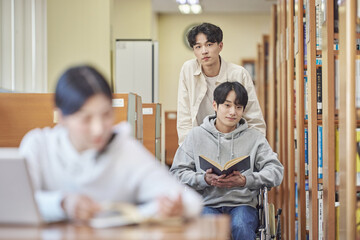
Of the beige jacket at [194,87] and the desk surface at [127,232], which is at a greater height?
the beige jacket at [194,87]

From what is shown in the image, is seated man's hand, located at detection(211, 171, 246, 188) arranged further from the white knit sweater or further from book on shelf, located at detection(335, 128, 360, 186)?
the white knit sweater

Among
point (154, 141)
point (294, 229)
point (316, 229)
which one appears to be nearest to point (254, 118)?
point (316, 229)

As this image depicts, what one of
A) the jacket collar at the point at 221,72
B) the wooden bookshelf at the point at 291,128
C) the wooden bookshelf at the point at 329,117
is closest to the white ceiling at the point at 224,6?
the wooden bookshelf at the point at 291,128

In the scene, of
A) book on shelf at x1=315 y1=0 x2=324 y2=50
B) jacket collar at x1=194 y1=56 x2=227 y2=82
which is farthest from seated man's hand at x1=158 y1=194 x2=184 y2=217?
book on shelf at x1=315 y1=0 x2=324 y2=50

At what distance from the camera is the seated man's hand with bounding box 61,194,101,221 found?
1367 millimetres

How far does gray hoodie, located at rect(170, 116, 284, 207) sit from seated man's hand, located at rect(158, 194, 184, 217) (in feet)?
4.26

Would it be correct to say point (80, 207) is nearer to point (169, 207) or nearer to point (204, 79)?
point (169, 207)

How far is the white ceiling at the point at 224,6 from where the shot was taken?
9094 mm

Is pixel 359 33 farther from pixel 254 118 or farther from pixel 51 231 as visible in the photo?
pixel 51 231

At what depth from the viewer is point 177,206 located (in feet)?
4.55

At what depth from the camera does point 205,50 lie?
10.3 feet

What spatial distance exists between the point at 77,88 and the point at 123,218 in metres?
0.33

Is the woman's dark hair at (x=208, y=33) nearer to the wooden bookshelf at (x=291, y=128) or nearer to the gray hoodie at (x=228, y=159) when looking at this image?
the gray hoodie at (x=228, y=159)

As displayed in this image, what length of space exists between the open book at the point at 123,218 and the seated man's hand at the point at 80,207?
17 millimetres
